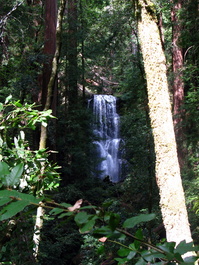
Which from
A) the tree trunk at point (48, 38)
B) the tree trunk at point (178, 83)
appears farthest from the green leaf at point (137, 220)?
the tree trunk at point (48, 38)

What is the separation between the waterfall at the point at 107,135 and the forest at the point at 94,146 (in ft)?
A: 0.29

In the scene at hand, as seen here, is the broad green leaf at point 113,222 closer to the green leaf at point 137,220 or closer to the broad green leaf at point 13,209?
the green leaf at point 137,220

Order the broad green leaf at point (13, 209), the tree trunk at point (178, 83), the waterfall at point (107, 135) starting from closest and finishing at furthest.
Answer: the broad green leaf at point (13, 209) < the tree trunk at point (178, 83) < the waterfall at point (107, 135)

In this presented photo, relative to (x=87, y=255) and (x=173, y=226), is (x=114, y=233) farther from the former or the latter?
(x=87, y=255)

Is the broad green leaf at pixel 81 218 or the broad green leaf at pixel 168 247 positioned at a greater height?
the broad green leaf at pixel 81 218

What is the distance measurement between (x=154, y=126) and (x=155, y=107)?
24 centimetres

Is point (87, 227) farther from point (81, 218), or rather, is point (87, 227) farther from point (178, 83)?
point (178, 83)

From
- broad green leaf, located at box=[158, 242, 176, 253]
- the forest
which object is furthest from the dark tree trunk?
broad green leaf, located at box=[158, 242, 176, 253]

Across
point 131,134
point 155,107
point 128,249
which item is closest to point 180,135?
point 131,134

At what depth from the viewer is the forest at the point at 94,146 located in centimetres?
59

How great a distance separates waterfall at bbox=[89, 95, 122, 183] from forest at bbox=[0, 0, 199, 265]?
0.09m

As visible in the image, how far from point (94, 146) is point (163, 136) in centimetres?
886

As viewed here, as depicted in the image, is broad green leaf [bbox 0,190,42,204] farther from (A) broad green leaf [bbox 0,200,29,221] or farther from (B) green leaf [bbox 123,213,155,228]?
(B) green leaf [bbox 123,213,155,228]

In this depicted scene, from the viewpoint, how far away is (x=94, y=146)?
12039 millimetres
